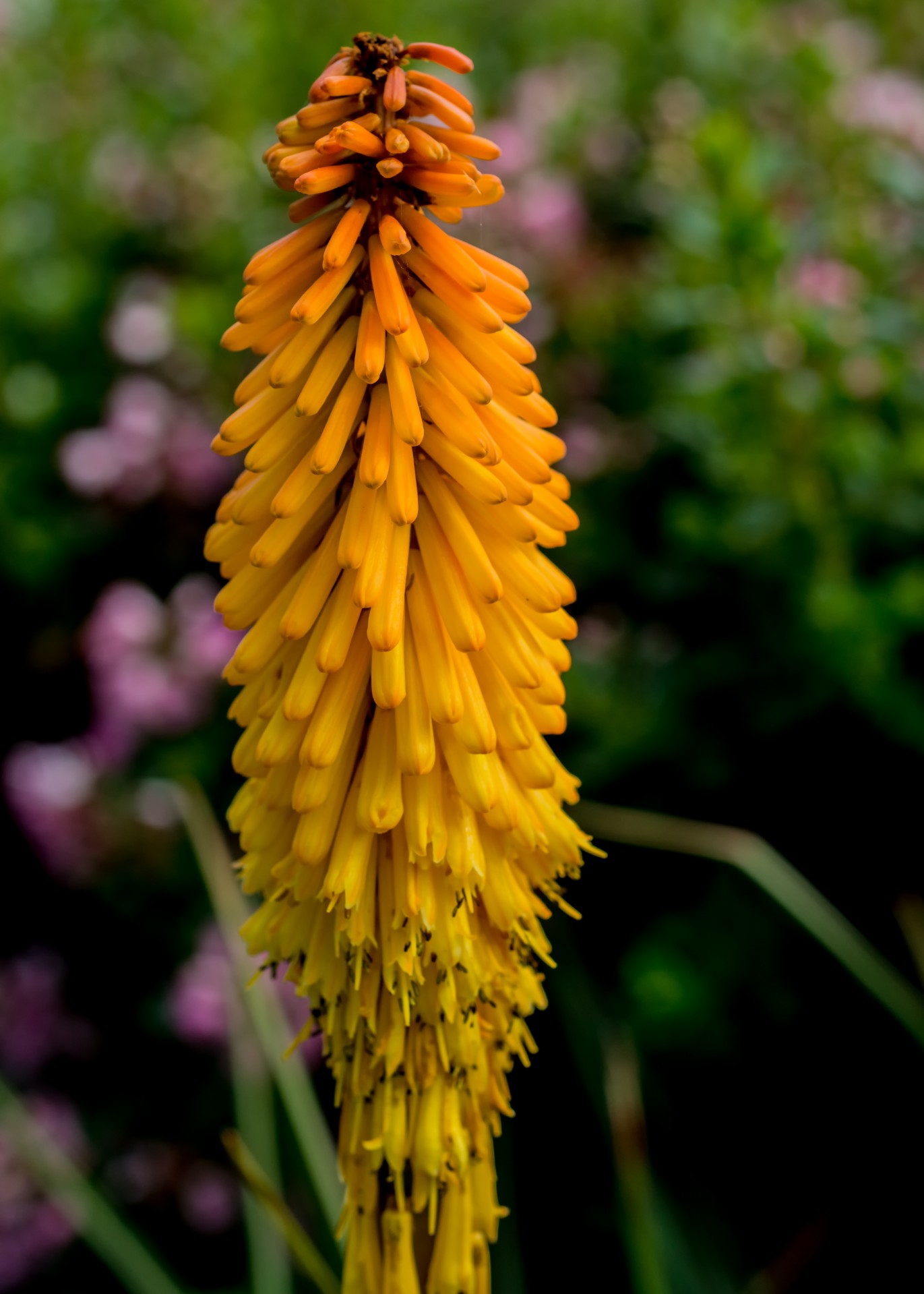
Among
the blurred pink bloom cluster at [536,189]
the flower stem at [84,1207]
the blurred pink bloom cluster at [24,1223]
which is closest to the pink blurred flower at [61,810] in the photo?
the blurred pink bloom cluster at [24,1223]

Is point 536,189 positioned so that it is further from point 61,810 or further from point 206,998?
point 206,998

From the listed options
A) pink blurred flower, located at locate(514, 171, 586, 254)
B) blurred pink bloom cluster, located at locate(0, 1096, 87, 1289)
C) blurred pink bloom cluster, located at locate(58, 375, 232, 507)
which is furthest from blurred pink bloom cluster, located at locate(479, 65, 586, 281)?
blurred pink bloom cluster, located at locate(0, 1096, 87, 1289)

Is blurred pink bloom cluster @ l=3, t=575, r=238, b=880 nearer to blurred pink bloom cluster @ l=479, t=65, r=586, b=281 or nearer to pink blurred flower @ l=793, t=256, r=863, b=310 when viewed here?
blurred pink bloom cluster @ l=479, t=65, r=586, b=281

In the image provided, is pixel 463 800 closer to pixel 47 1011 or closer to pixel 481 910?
pixel 481 910

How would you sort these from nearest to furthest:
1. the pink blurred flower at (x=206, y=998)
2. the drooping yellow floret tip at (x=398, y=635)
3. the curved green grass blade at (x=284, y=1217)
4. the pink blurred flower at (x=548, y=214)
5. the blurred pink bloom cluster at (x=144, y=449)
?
1. the drooping yellow floret tip at (x=398, y=635)
2. the curved green grass blade at (x=284, y=1217)
3. the pink blurred flower at (x=206, y=998)
4. the blurred pink bloom cluster at (x=144, y=449)
5. the pink blurred flower at (x=548, y=214)

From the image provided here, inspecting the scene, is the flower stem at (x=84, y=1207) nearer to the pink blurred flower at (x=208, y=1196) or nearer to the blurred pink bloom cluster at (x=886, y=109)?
the pink blurred flower at (x=208, y=1196)
